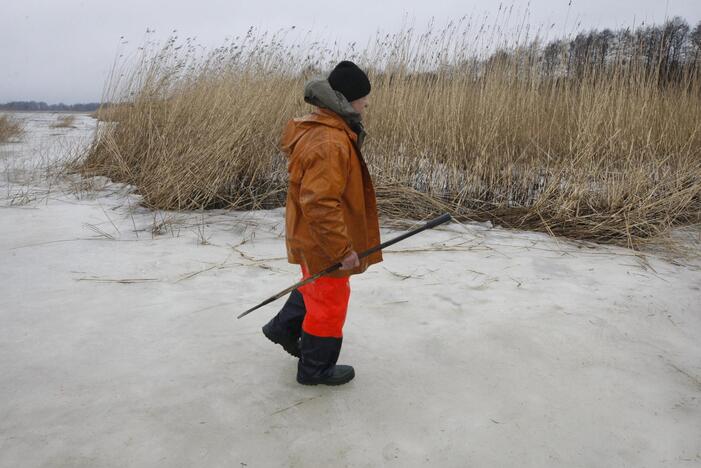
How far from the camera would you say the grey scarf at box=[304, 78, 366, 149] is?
1342 mm

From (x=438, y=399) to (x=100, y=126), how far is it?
477 cm

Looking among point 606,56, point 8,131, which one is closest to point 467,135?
point 606,56

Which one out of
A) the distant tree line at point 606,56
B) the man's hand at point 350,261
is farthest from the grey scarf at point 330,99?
the distant tree line at point 606,56

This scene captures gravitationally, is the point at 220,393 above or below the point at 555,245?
below

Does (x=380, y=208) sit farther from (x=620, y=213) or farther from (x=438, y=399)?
(x=438, y=399)

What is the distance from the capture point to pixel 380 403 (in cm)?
148

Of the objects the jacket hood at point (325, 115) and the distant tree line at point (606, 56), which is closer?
the jacket hood at point (325, 115)

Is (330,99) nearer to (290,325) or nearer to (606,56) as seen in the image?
(290,325)

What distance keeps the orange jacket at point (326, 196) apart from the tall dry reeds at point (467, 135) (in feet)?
7.62

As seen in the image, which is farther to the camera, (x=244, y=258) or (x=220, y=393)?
(x=244, y=258)

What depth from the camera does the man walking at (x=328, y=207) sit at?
4.18 ft

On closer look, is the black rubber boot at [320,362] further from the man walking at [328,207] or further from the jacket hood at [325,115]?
the jacket hood at [325,115]

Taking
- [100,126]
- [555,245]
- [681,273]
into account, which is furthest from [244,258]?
[100,126]

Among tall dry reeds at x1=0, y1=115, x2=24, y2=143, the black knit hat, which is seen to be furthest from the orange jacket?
tall dry reeds at x1=0, y1=115, x2=24, y2=143
